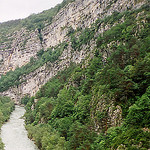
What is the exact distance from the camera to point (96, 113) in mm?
28266

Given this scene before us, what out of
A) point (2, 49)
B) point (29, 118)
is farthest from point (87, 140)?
point (2, 49)

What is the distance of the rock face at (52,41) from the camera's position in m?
72.9

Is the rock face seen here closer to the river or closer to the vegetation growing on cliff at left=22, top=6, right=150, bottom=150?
the vegetation growing on cliff at left=22, top=6, right=150, bottom=150

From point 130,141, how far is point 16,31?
157 metres

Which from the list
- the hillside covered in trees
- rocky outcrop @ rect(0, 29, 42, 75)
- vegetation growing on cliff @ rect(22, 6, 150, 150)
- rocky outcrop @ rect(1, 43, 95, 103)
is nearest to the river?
the hillside covered in trees

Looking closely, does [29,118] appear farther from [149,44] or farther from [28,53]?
[28,53]

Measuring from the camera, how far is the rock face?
239ft

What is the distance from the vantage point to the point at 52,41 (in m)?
119

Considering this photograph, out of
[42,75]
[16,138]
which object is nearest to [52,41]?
[42,75]

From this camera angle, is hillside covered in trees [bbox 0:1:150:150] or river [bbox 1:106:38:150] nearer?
hillside covered in trees [bbox 0:1:150:150]

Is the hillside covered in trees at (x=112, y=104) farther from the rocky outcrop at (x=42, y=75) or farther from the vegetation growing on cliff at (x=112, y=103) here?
the rocky outcrop at (x=42, y=75)

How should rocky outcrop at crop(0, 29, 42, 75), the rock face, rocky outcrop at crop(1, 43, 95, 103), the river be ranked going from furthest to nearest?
rocky outcrop at crop(0, 29, 42, 75)
rocky outcrop at crop(1, 43, 95, 103)
the rock face
the river

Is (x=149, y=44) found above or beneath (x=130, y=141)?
above

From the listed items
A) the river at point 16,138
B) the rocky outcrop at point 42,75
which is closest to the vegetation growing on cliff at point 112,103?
the river at point 16,138
